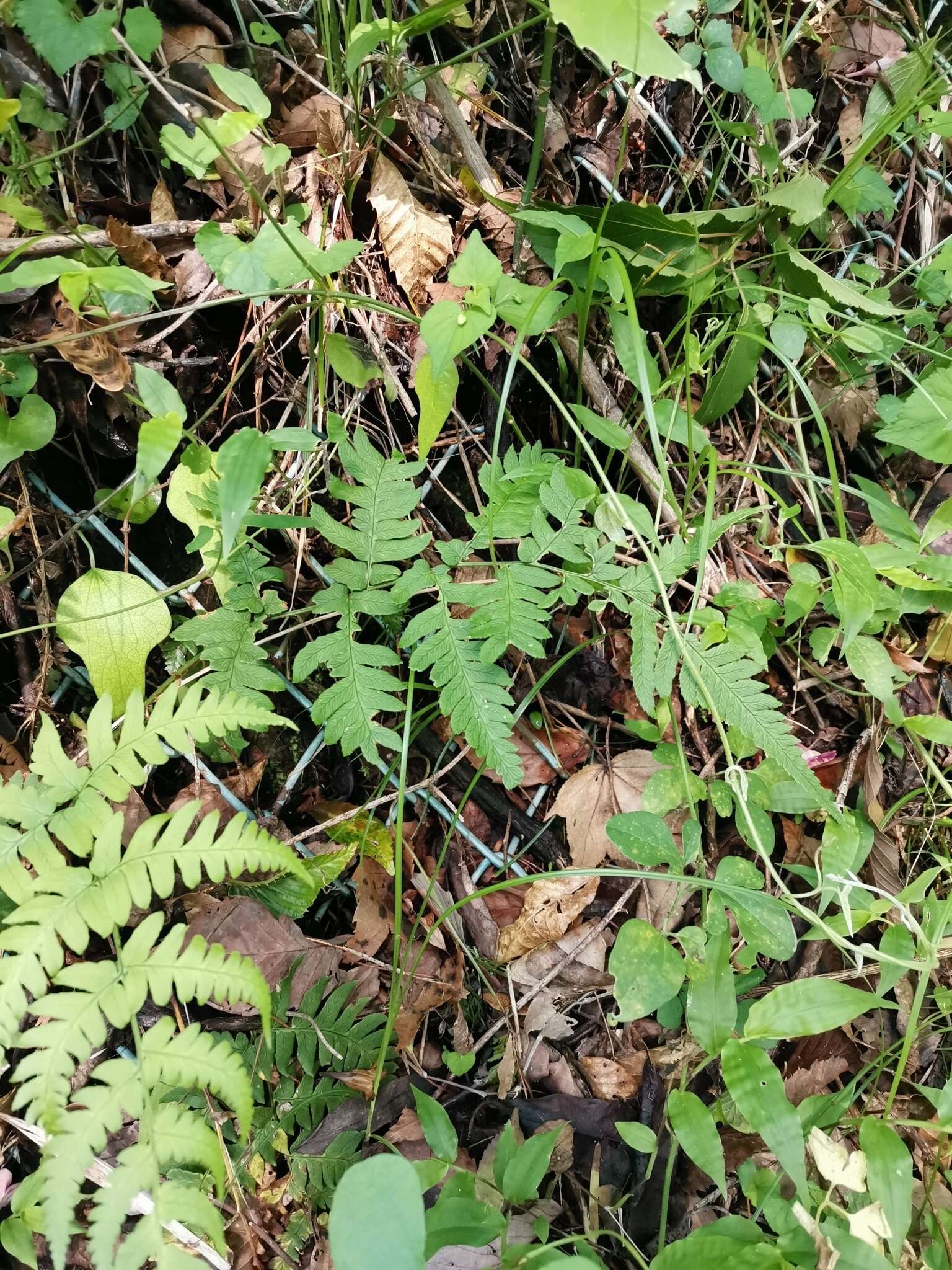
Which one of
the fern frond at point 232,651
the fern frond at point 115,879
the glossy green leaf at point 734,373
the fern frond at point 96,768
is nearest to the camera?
the fern frond at point 115,879

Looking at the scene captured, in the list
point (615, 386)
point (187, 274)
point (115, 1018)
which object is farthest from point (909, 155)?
point (115, 1018)

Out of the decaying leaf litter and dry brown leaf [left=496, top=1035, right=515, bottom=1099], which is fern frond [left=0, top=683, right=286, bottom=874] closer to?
the decaying leaf litter

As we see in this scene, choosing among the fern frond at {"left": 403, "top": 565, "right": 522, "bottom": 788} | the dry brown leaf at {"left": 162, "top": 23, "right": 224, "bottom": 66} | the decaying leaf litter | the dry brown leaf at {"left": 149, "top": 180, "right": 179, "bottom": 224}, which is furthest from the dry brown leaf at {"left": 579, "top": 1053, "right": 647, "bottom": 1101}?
the dry brown leaf at {"left": 162, "top": 23, "right": 224, "bottom": 66}

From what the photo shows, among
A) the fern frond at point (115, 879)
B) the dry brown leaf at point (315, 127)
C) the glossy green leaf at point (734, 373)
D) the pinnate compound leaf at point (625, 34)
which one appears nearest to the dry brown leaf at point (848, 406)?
the glossy green leaf at point (734, 373)

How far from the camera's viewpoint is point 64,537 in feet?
4.94

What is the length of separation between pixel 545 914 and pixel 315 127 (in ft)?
5.79

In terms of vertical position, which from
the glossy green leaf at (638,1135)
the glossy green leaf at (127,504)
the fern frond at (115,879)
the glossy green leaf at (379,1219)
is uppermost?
the glossy green leaf at (127,504)

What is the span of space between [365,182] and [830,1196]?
2168mm

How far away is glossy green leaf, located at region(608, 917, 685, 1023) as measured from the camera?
4.40 ft

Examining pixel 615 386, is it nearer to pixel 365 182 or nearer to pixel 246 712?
pixel 365 182

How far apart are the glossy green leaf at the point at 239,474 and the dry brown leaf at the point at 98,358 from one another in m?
0.45

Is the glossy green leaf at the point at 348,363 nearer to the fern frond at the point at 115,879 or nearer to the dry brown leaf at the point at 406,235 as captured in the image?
the dry brown leaf at the point at 406,235

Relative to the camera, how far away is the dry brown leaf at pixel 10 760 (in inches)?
56.6

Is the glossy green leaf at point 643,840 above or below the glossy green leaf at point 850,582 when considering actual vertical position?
below
